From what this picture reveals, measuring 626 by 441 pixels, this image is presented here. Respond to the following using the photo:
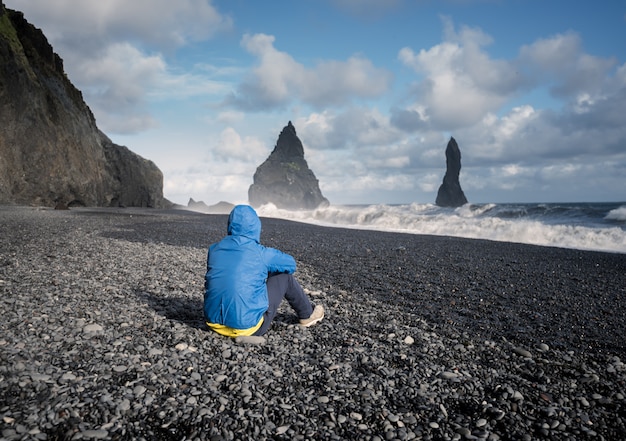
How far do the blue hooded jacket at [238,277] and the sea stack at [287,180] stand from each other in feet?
409

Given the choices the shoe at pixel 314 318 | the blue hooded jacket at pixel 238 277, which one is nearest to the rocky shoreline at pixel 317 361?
the shoe at pixel 314 318

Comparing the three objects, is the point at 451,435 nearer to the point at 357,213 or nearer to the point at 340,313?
A: the point at 340,313

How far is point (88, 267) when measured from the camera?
9141mm

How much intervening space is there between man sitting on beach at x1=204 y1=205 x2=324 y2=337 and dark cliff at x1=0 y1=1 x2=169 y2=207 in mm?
26514

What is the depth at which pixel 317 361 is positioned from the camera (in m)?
4.84

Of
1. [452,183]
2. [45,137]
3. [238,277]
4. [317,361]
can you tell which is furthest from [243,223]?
[452,183]

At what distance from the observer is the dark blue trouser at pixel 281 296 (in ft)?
18.2

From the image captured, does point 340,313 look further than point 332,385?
Yes

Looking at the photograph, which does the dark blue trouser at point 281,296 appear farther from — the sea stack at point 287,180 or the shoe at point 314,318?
the sea stack at point 287,180

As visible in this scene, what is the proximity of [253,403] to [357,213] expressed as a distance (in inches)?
1480

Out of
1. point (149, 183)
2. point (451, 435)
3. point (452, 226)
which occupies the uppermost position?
point (149, 183)

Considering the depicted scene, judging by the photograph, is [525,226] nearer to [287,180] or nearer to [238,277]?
[238,277]

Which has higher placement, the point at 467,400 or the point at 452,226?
the point at 452,226

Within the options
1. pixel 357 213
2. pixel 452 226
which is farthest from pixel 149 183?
pixel 452 226
